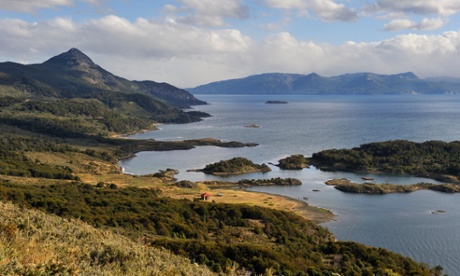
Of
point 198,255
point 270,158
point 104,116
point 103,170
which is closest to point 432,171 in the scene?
point 270,158

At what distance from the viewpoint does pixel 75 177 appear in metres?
77.8

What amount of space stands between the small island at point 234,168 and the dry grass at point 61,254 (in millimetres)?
76228

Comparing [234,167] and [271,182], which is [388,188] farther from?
[234,167]

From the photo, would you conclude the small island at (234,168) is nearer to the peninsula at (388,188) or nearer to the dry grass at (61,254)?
the peninsula at (388,188)

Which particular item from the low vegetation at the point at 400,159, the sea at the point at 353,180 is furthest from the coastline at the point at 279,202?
the low vegetation at the point at 400,159

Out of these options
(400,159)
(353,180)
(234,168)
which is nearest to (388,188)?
(353,180)

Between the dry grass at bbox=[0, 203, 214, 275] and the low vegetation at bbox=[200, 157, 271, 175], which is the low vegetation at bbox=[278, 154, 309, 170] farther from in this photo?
the dry grass at bbox=[0, 203, 214, 275]

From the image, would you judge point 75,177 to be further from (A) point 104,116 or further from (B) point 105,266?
(A) point 104,116

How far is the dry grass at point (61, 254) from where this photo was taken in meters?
12.0

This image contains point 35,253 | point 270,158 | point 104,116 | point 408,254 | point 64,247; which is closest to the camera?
point 35,253

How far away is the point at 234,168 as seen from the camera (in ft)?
328

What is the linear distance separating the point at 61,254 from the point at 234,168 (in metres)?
84.8

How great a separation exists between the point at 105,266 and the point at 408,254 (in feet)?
134

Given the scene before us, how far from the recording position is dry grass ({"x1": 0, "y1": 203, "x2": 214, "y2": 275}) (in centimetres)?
1204
